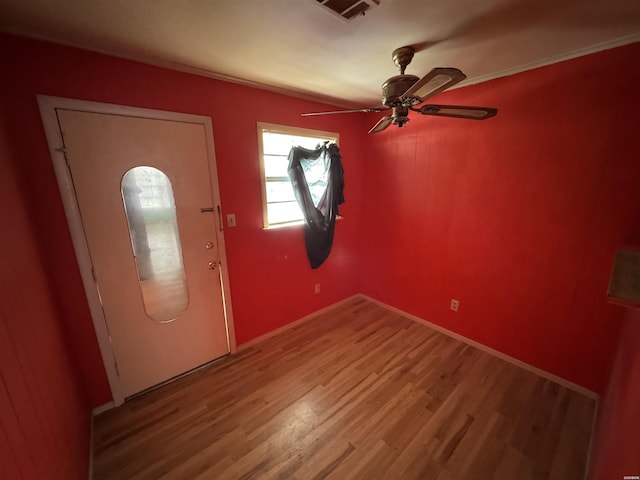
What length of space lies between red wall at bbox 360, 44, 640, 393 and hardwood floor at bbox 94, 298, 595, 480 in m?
0.41

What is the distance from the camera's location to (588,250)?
5.66 feet

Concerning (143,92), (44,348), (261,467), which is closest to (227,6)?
(143,92)

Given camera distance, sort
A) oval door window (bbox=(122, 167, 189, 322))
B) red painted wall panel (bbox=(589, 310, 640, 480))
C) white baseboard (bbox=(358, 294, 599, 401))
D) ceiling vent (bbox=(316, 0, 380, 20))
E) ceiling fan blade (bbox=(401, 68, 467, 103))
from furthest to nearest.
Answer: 1. white baseboard (bbox=(358, 294, 599, 401))
2. oval door window (bbox=(122, 167, 189, 322))
3. ceiling vent (bbox=(316, 0, 380, 20))
4. ceiling fan blade (bbox=(401, 68, 467, 103))
5. red painted wall panel (bbox=(589, 310, 640, 480))

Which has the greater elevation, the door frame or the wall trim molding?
the wall trim molding

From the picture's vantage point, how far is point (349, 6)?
3.67 feet

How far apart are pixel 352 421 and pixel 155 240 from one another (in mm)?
1865

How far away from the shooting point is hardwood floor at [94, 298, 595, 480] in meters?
1.40

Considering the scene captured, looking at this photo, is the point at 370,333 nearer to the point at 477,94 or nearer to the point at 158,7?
the point at 477,94

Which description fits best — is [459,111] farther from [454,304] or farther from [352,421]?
[352,421]

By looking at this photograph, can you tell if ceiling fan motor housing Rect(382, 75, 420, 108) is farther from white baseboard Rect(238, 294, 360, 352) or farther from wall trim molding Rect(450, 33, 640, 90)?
white baseboard Rect(238, 294, 360, 352)

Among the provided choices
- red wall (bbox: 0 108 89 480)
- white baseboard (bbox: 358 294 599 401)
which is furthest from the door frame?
white baseboard (bbox: 358 294 599 401)

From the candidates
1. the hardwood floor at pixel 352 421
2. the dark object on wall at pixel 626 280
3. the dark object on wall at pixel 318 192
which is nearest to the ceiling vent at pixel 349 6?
the dark object on wall at pixel 318 192

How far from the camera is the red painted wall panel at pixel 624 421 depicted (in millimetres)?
829

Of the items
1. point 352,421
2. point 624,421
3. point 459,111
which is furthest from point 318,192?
point 624,421
